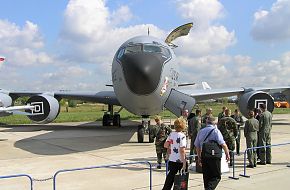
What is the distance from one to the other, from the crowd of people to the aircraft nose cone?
1.94 meters

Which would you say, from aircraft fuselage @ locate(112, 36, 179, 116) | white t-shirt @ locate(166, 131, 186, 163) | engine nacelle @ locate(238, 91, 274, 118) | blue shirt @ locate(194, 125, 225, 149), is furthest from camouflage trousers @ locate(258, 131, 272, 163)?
engine nacelle @ locate(238, 91, 274, 118)

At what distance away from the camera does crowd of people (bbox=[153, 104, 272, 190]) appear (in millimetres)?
6195

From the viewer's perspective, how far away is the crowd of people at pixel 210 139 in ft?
20.3

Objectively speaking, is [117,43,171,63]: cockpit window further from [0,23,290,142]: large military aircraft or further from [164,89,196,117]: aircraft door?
[164,89,196,117]: aircraft door

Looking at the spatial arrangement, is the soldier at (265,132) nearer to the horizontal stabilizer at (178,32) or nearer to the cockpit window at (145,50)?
the cockpit window at (145,50)

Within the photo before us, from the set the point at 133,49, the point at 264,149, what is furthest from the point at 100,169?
the point at 133,49

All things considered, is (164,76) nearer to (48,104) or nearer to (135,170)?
(135,170)

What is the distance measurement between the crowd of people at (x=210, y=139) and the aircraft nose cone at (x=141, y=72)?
1.94 meters

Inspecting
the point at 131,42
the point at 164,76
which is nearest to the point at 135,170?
the point at 164,76

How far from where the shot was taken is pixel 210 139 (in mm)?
6270

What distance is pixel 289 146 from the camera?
1313cm

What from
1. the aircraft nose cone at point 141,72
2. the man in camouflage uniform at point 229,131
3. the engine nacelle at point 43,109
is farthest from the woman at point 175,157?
the engine nacelle at point 43,109

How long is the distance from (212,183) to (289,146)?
26.9ft

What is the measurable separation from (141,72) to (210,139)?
6.13 meters
